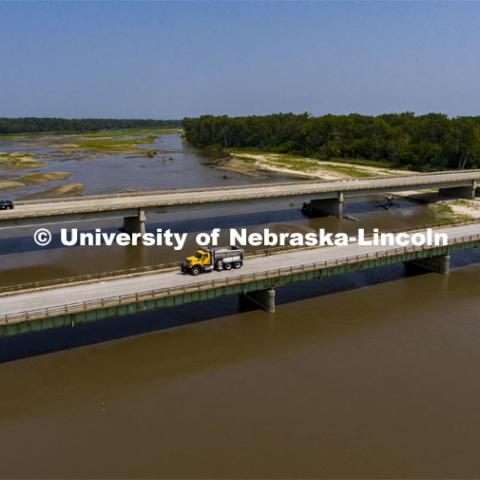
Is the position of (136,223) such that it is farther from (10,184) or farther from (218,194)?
(10,184)

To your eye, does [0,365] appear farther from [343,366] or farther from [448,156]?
[448,156]

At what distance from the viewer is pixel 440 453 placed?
20594 mm

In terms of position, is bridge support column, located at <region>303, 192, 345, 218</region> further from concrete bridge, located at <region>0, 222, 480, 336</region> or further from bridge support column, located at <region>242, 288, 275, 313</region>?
bridge support column, located at <region>242, 288, 275, 313</region>

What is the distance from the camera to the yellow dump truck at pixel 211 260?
109 feet

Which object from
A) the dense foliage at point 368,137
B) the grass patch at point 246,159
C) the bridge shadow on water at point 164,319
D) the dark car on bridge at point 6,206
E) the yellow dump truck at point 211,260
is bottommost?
the bridge shadow on water at point 164,319

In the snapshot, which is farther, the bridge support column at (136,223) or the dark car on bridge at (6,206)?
the bridge support column at (136,223)

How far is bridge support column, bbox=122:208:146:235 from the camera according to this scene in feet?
177

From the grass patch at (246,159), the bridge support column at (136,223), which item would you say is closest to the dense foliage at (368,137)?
the grass patch at (246,159)

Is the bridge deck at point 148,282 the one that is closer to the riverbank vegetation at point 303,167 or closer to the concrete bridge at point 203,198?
the concrete bridge at point 203,198

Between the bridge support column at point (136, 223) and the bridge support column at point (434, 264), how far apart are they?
28.7 meters

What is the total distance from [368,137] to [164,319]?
4432 inches

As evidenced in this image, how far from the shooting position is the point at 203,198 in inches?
2254

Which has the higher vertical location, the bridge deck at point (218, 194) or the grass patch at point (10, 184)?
the bridge deck at point (218, 194)

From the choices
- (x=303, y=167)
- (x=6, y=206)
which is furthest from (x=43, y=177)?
(x=303, y=167)
